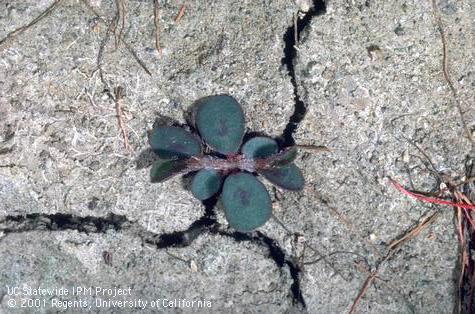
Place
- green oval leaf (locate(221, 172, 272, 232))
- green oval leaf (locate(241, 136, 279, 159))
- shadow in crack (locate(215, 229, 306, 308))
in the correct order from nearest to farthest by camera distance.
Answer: green oval leaf (locate(221, 172, 272, 232)), green oval leaf (locate(241, 136, 279, 159)), shadow in crack (locate(215, 229, 306, 308))

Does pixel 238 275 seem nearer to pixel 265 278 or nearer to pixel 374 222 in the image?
pixel 265 278

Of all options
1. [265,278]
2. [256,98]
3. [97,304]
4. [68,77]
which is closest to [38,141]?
[68,77]

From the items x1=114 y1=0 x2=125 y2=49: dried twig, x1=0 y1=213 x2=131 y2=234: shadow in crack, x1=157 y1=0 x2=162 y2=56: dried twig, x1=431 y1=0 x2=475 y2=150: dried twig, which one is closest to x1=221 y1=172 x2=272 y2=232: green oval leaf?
x1=0 y1=213 x2=131 y2=234: shadow in crack

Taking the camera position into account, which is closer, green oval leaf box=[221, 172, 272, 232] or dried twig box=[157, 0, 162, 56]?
green oval leaf box=[221, 172, 272, 232]

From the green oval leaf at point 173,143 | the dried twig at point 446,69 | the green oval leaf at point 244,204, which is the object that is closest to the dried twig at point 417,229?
the dried twig at point 446,69

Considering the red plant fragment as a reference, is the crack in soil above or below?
above

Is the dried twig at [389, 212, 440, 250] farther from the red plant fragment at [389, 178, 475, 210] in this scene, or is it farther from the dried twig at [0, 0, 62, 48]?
the dried twig at [0, 0, 62, 48]

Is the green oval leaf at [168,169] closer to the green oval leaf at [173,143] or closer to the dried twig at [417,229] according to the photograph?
the green oval leaf at [173,143]
